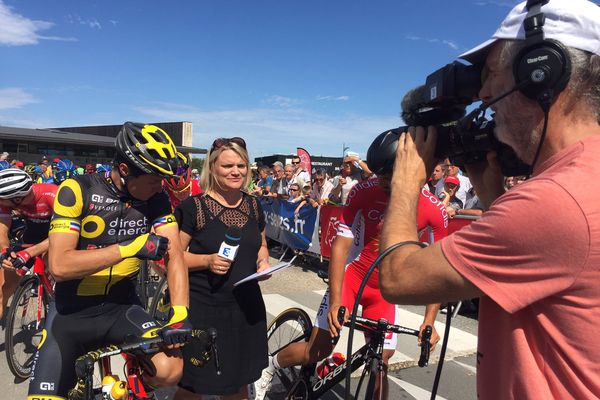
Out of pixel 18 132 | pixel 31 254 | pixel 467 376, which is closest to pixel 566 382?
pixel 467 376

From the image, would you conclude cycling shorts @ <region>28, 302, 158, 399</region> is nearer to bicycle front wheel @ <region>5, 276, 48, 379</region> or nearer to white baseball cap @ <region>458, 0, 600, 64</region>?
bicycle front wheel @ <region>5, 276, 48, 379</region>

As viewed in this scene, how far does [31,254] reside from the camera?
3.95m

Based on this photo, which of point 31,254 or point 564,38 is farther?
point 31,254

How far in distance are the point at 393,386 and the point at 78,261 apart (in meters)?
3.16

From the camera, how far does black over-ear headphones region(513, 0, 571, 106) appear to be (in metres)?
0.97

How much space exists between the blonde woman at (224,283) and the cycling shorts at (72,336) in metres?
0.44

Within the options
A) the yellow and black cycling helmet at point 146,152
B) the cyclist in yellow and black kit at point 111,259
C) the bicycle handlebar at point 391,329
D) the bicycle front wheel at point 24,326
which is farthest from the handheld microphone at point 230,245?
the bicycle front wheel at point 24,326

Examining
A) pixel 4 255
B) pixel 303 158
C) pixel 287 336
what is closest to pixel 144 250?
pixel 287 336

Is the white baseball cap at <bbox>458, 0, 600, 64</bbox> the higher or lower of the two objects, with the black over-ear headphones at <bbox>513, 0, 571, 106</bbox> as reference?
higher

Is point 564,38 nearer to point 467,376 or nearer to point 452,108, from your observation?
point 452,108

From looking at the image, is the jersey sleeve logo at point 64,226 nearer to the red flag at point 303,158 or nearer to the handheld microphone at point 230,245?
the handheld microphone at point 230,245

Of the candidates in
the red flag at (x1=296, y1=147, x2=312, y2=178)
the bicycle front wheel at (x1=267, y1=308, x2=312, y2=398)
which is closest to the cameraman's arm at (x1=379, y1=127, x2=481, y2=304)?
the bicycle front wheel at (x1=267, y1=308, x2=312, y2=398)

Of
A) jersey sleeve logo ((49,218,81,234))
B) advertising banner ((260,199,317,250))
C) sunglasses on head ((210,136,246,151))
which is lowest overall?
advertising banner ((260,199,317,250))

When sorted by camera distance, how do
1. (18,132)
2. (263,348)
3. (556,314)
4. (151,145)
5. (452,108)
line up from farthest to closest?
1. (18,132)
2. (263,348)
3. (151,145)
4. (452,108)
5. (556,314)
